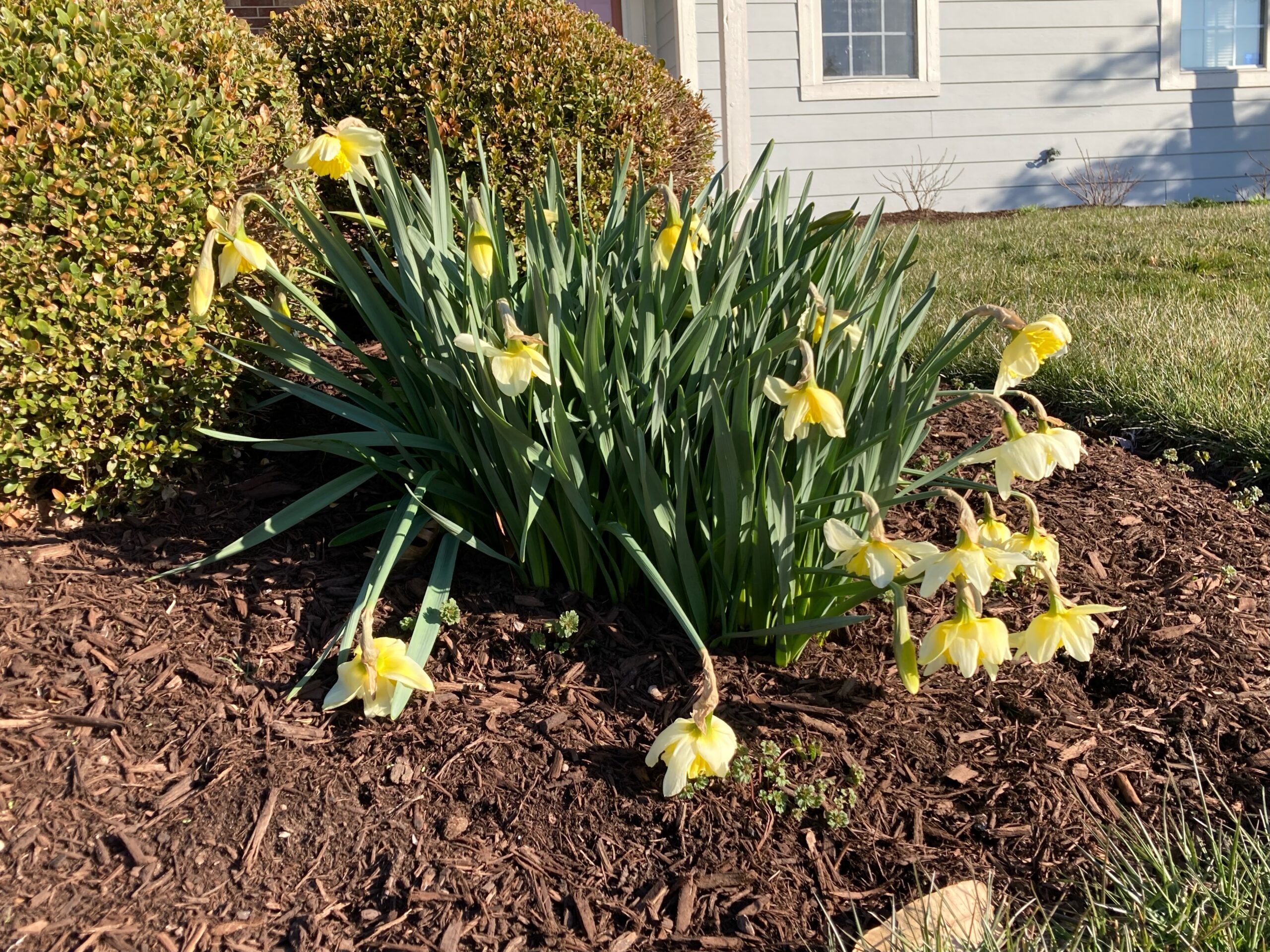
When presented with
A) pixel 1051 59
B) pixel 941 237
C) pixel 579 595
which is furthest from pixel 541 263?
pixel 1051 59

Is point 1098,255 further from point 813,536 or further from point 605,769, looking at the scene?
point 605,769

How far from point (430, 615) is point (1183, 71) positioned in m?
10.4

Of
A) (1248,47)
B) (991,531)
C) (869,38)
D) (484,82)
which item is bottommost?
(991,531)

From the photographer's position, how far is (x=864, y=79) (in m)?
8.80

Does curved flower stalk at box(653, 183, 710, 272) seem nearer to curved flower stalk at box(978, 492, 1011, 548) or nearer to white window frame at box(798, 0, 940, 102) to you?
curved flower stalk at box(978, 492, 1011, 548)

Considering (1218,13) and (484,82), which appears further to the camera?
(1218,13)

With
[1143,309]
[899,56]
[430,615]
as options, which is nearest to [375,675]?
[430,615]

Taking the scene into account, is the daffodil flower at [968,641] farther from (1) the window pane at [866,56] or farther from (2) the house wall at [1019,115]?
(1) the window pane at [866,56]

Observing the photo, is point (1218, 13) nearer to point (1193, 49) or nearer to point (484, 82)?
point (1193, 49)

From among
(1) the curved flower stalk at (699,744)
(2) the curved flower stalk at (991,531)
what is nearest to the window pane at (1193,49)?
(2) the curved flower stalk at (991,531)

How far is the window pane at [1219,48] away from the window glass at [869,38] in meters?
3.41

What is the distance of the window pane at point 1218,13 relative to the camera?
9.58m

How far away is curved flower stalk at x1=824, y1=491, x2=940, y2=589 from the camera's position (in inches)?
62.2

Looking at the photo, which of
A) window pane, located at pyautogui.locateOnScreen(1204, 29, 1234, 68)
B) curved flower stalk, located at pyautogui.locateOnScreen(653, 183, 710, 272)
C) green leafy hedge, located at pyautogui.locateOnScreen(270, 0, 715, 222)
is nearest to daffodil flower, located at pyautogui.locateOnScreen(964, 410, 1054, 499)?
curved flower stalk, located at pyautogui.locateOnScreen(653, 183, 710, 272)
